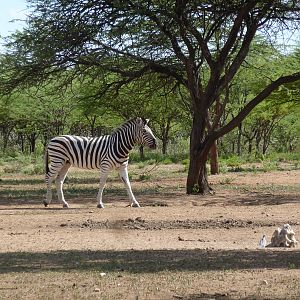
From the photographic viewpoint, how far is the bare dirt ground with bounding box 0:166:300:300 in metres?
7.61

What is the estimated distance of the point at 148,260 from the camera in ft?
31.4

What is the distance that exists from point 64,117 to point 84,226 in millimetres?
35332

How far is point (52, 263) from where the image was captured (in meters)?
9.41

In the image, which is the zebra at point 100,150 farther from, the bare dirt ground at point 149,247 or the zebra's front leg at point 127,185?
the bare dirt ground at point 149,247

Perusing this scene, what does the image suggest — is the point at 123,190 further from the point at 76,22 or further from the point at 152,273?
the point at 152,273

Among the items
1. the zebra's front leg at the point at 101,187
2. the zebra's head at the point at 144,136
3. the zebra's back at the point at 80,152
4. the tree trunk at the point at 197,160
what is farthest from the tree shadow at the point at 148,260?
the tree trunk at the point at 197,160

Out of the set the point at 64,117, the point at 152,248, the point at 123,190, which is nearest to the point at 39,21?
the point at 123,190

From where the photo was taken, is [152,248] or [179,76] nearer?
[152,248]

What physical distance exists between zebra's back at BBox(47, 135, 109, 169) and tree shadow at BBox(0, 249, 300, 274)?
7174 millimetres

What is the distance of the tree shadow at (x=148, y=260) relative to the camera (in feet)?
29.3

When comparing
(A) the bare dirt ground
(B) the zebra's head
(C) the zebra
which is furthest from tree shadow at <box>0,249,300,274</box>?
(B) the zebra's head

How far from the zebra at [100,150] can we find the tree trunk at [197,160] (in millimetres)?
3021

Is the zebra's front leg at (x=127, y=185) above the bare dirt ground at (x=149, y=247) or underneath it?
above

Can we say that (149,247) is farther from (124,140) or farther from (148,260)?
(124,140)
